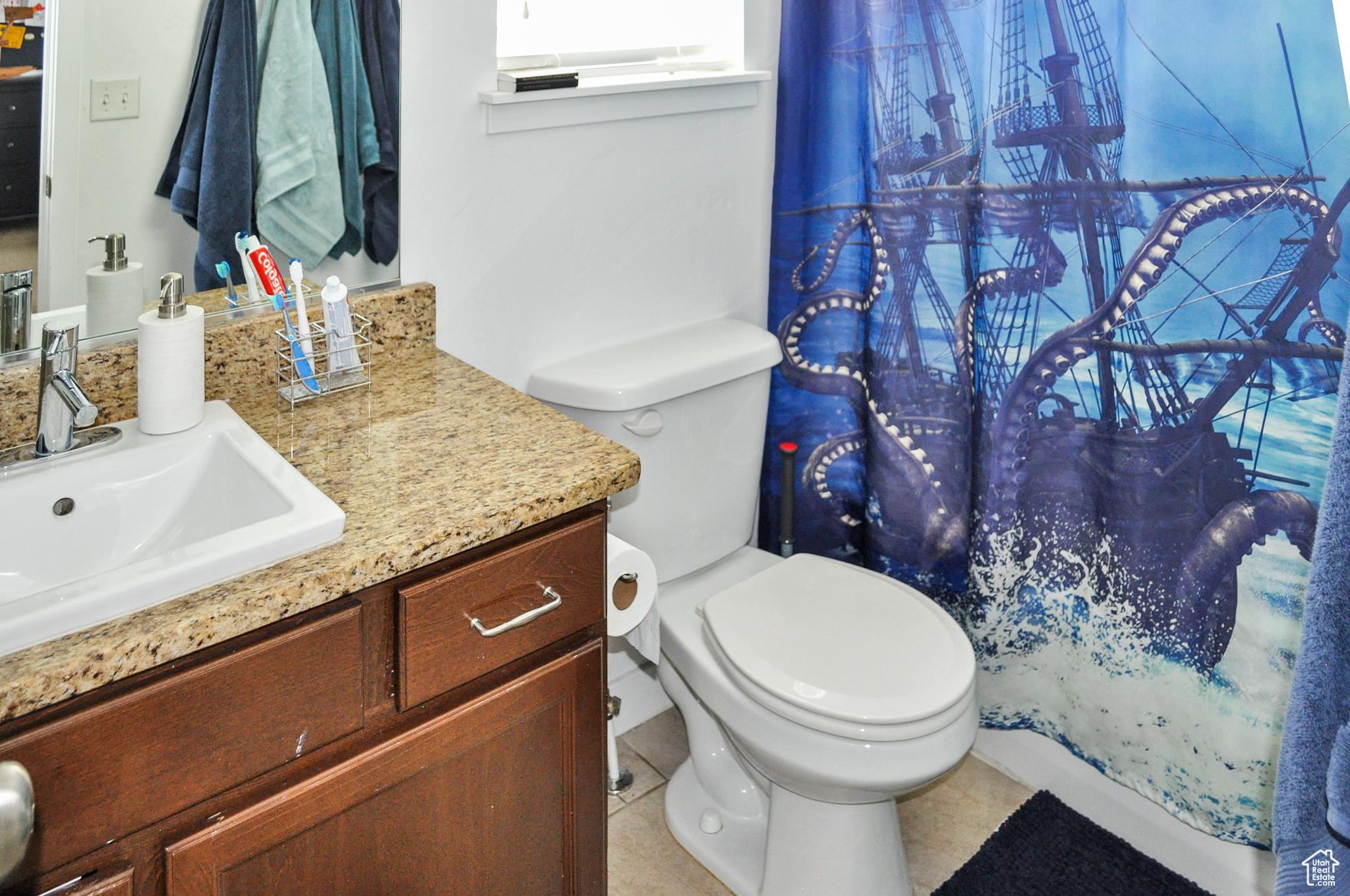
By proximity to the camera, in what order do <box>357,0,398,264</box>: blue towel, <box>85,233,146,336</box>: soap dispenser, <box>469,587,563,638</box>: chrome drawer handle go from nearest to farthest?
<box>469,587,563,638</box>: chrome drawer handle < <box>85,233,146,336</box>: soap dispenser < <box>357,0,398,264</box>: blue towel

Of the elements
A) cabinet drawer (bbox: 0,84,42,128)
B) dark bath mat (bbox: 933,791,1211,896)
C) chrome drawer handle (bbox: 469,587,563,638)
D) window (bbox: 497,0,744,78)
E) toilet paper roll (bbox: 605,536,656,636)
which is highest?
window (bbox: 497,0,744,78)

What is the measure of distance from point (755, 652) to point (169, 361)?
0.87 m

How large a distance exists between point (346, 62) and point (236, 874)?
967 mm

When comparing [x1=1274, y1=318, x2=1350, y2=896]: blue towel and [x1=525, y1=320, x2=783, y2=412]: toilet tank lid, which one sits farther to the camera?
[x1=525, y1=320, x2=783, y2=412]: toilet tank lid

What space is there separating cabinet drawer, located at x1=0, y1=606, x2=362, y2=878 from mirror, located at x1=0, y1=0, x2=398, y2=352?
54 cm

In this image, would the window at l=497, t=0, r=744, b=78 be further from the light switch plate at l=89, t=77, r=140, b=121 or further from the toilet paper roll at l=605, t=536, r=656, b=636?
the toilet paper roll at l=605, t=536, r=656, b=636

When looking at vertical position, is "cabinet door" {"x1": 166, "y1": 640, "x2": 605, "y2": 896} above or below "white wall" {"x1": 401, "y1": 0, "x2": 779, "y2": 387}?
below

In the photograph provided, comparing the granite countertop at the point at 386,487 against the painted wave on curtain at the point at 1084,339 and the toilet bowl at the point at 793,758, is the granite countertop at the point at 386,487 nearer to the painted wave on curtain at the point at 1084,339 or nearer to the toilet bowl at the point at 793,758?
the toilet bowl at the point at 793,758

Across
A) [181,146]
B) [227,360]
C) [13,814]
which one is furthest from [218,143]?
[13,814]

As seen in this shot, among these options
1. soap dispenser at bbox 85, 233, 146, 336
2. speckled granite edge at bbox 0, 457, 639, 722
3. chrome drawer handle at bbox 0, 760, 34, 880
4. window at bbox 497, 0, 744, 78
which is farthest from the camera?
window at bbox 497, 0, 744, 78

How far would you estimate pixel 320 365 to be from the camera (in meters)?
→ 1.45

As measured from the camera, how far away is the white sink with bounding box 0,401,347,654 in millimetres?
952

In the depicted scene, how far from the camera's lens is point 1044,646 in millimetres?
1839

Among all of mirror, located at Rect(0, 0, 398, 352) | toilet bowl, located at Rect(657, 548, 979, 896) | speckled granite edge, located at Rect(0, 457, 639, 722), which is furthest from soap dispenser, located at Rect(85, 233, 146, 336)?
toilet bowl, located at Rect(657, 548, 979, 896)
